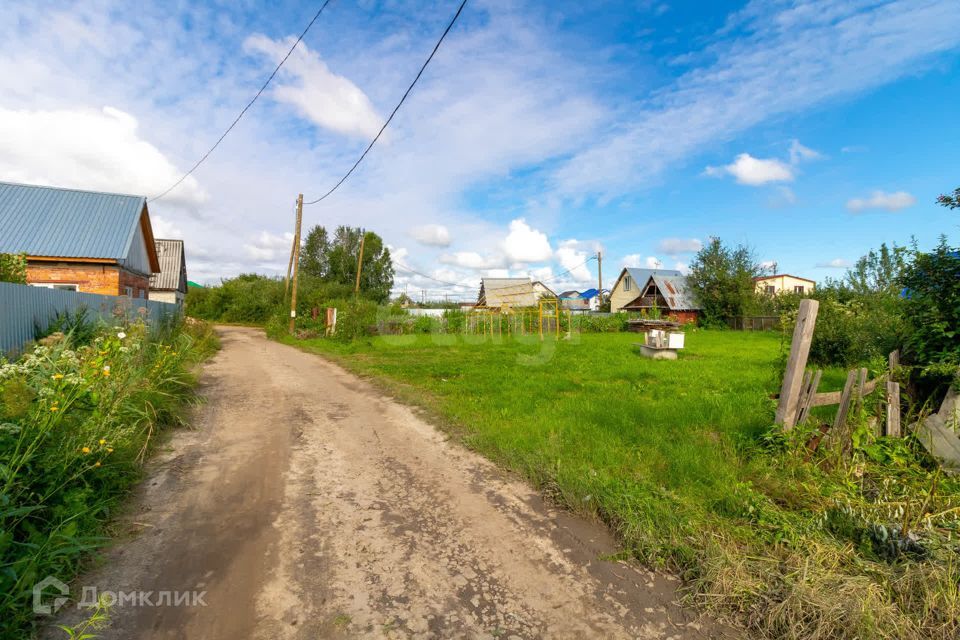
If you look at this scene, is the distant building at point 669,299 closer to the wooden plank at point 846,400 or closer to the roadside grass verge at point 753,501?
the roadside grass verge at point 753,501

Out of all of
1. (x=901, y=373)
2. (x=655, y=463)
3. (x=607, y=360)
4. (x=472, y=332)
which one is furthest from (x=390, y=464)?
(x=472, y=332)

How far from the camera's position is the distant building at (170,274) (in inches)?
1270

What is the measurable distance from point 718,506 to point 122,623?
4075 millimetres

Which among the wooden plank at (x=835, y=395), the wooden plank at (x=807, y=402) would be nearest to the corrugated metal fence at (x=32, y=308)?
the wooden plank at (x=807, y=402)

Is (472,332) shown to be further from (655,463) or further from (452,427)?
(655,463)

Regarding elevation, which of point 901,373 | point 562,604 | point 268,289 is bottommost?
point 562,604

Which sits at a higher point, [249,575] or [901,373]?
[901,373]

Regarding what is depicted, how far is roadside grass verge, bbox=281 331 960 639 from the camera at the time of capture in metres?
2.46

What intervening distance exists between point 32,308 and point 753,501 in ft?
35.2

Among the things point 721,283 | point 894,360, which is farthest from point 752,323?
point 894,360

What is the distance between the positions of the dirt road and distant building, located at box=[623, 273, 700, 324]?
3417 centimetres

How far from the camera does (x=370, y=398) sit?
8.38m

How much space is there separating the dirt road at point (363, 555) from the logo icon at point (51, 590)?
140 millimetres

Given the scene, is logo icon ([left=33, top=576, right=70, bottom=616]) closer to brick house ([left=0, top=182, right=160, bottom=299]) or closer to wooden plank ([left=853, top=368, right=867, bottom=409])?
wooden plank ([left=853, top=368, right=867, bottom=409])
